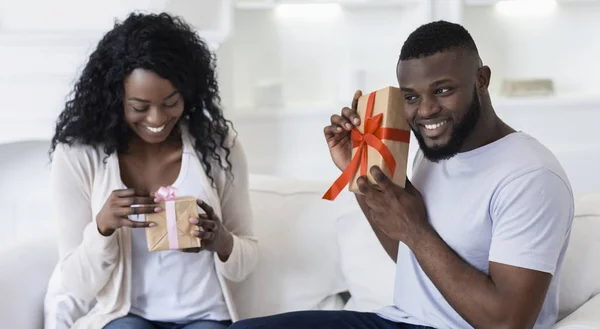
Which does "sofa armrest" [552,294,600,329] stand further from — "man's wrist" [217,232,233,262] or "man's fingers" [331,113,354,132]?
"man's wrist" [217,232,233,262]

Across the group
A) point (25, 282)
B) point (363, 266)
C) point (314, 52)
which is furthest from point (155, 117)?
point (314, 52)

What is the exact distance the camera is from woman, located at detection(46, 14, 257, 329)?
1.66 metres

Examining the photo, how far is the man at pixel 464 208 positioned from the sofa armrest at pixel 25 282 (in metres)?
0.61

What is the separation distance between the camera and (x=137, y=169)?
1787mm

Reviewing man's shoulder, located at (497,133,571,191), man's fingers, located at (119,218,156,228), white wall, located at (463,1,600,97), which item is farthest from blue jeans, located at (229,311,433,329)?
white wall, located at (463,1,600,97)

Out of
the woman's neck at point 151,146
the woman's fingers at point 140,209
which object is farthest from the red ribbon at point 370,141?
the woman's neck at point 151,146

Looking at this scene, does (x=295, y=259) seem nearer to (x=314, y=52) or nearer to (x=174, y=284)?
(x=174, y=284)

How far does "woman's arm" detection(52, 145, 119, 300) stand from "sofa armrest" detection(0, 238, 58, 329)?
0.12 meters

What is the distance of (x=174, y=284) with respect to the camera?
1.73 m

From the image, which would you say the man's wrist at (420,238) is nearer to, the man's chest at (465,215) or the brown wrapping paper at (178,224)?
the man's chest at (465,215)

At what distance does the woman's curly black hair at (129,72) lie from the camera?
1.67 meters

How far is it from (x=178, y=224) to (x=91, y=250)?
24 cm

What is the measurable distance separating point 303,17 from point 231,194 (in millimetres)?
1118

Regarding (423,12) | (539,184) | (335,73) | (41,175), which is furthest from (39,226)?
(539,184)
